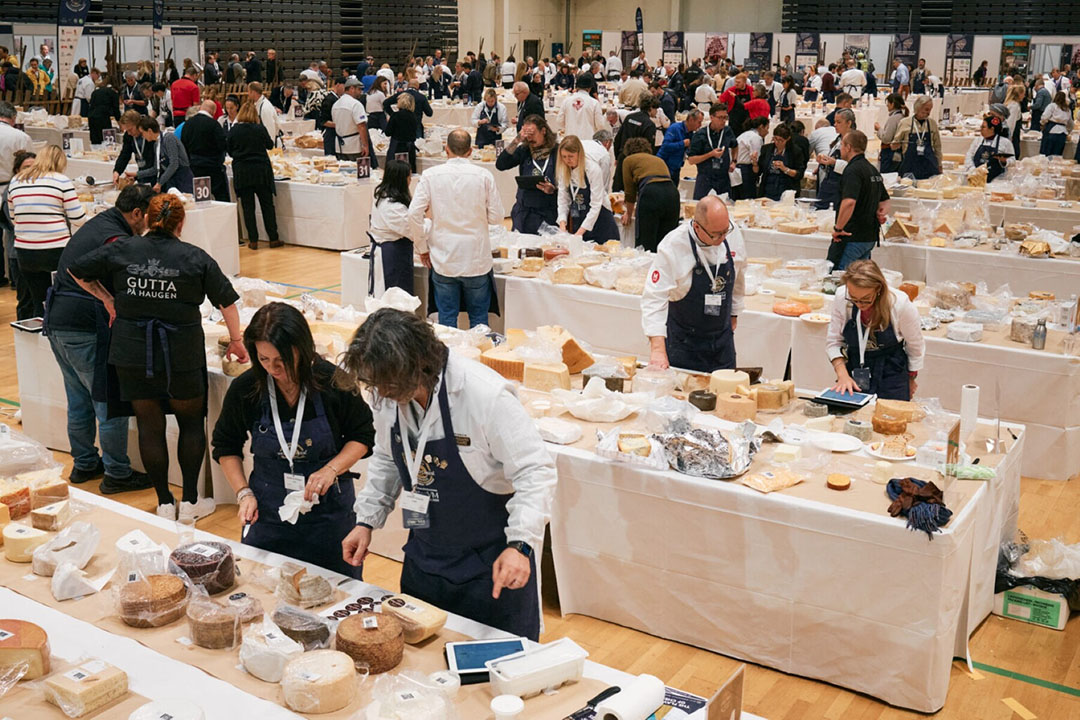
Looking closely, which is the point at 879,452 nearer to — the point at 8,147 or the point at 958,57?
the point at 8,147

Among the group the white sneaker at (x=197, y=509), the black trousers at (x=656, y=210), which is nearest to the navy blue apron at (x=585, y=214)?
the black trousers at (x=656, y=210)

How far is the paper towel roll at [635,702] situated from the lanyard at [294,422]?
1344mm

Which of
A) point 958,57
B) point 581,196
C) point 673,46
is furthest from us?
point 673,46

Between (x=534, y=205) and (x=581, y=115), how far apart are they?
4.27 metres

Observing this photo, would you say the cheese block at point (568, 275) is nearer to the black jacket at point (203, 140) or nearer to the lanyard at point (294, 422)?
the lanyard at point (294, 422)

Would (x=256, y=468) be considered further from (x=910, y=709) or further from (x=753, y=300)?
(x=753, y=300)

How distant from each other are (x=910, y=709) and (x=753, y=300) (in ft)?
10.4

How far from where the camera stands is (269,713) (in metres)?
2.34

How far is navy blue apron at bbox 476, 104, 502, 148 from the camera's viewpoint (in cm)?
1291

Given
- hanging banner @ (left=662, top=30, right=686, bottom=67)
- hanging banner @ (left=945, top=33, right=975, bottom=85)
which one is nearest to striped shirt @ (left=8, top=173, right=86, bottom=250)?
hanging banner @ (left=662, top=30, right=686, bottom=67)

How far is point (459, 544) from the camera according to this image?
284 cm

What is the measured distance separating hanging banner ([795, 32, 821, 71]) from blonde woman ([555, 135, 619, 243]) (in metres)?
21.2

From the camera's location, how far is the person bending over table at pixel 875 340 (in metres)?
4.53

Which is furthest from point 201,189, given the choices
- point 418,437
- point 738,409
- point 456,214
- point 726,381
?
point 418,437
